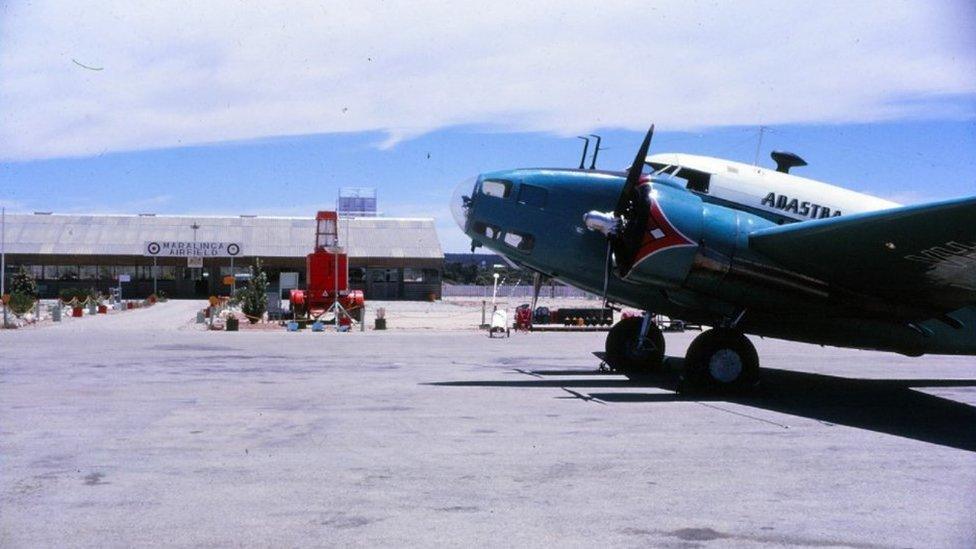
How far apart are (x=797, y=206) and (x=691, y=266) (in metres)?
2.60

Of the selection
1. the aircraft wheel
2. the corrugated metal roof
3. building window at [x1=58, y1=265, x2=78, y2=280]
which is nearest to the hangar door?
the corrugated metal roof

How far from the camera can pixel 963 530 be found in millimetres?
6590

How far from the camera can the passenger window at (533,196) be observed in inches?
A: 612

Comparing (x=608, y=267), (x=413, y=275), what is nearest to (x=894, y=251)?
(x=608, y=267)

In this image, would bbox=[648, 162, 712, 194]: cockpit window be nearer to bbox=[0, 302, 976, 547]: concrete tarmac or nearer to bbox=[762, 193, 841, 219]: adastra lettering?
bbox=[762, 193, 841, 219]: adastra lettering

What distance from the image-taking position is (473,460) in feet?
29.2

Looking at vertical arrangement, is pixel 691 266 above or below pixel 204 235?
below

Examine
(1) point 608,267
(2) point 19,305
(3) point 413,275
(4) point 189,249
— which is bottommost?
(2) point 19,305

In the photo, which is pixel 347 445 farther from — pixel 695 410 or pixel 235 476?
pixel 695 410

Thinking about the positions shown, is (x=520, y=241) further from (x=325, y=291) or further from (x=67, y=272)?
(x=67, y=272)

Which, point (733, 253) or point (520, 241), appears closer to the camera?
point (733, 253)

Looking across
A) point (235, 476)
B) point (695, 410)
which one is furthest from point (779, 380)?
point (235, 476)

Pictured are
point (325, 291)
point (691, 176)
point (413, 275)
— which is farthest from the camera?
point (413, 275)

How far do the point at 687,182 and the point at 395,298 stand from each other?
62882 mm
